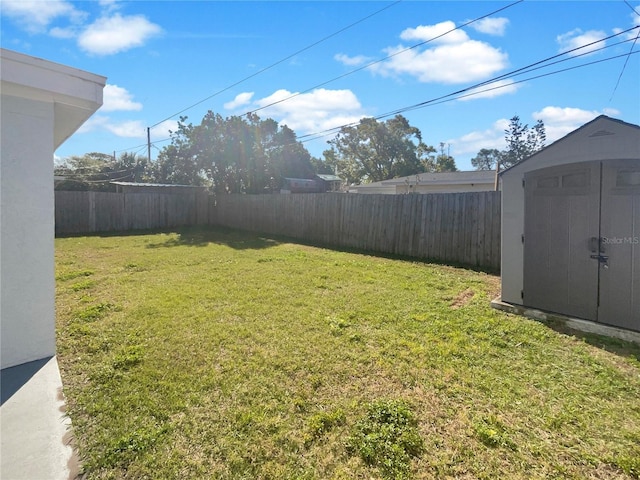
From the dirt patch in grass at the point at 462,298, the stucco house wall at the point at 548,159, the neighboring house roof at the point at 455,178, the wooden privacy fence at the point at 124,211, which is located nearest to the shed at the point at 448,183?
the neighboring house roof at the point at 455,178

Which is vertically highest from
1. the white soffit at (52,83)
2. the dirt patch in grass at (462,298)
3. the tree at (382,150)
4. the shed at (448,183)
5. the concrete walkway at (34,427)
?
the tree at (382,150)

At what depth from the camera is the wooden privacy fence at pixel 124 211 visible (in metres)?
12.6

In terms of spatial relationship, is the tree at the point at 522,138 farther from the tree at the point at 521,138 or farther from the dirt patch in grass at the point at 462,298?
the dirt patch in grass at the point at 462,298

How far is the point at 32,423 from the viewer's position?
207cm

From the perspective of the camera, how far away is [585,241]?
376 cm

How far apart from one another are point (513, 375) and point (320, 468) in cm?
194

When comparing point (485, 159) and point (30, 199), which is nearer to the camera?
point (30, 199)

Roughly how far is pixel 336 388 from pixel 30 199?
3.10 meters

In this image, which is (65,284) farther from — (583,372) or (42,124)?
(583,372)

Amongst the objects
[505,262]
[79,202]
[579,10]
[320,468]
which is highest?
[579,10]

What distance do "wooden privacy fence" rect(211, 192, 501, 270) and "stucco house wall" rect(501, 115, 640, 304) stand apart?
272 cm

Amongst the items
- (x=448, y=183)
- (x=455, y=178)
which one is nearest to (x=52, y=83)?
(x=448, y=183)

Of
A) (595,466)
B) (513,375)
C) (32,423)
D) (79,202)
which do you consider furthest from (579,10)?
(79,202)

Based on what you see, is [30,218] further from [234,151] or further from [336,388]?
[234,151]
